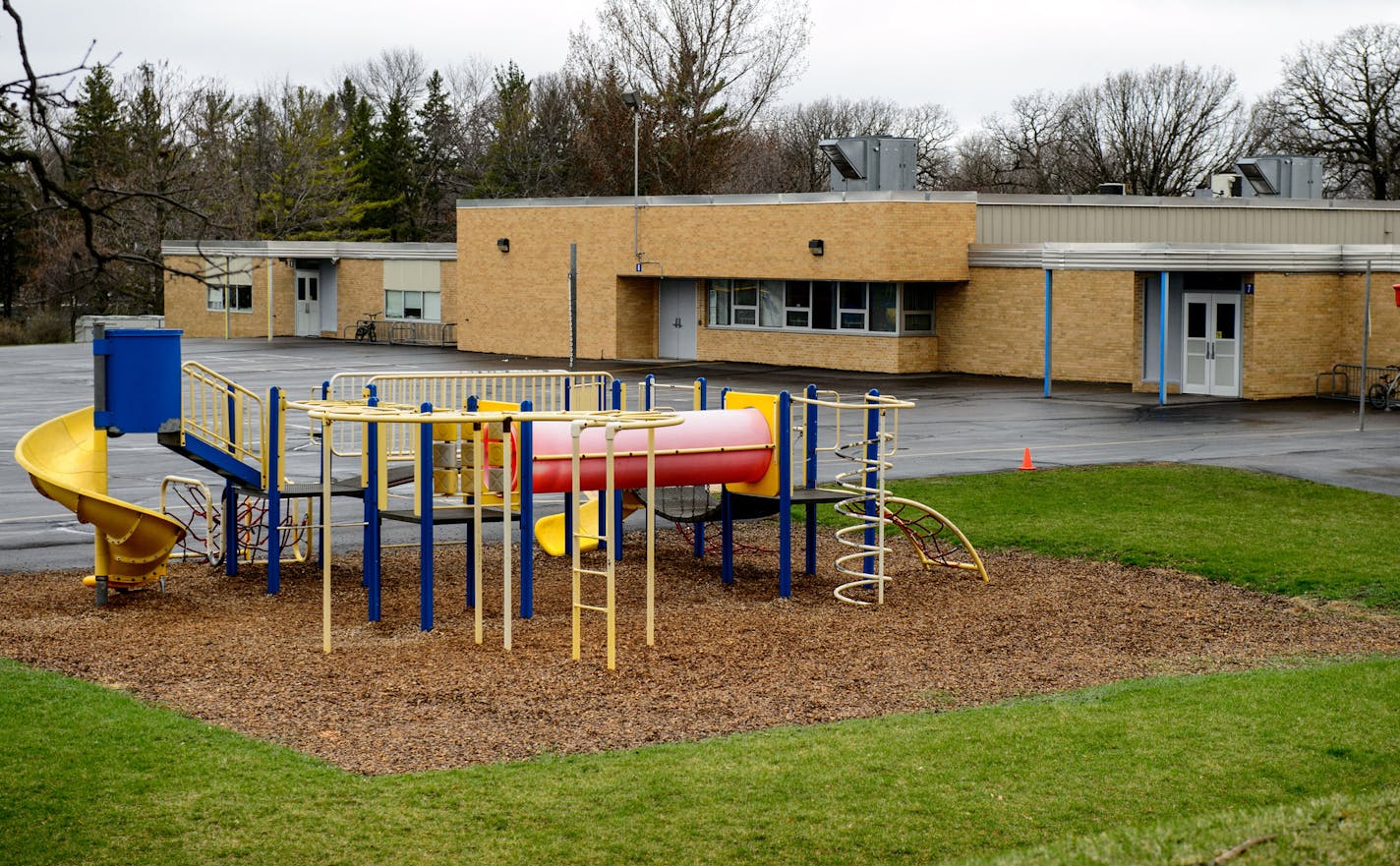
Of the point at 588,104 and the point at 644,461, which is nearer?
the point at 644,461

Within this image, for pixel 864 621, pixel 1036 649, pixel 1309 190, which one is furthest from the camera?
pixel 1309 190

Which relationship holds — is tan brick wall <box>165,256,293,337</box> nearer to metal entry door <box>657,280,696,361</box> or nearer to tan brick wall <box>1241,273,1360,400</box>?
metal entry door <box>657,280,696,361</box>

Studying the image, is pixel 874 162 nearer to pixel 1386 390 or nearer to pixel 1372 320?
pixel 1372 320

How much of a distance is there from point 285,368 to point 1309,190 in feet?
100

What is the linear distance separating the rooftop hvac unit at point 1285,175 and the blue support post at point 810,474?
3758 centimetres

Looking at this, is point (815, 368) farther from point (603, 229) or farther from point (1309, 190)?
point (1309, 190)

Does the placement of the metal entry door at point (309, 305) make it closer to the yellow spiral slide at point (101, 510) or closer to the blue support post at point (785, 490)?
the yellow spiral slide at point (101, 510)

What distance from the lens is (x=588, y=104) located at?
70688 millimetres

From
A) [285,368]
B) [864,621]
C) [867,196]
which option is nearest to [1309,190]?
[867,196]

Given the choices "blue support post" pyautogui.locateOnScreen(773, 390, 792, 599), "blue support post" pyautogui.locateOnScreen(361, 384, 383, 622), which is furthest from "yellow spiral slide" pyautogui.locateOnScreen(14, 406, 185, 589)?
"blue support post" pyautogui.locateOnScreen(773, 390, 792, 599)

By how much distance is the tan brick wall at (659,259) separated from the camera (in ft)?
128

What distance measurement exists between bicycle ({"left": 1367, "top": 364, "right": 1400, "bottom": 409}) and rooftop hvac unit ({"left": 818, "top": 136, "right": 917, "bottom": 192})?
48.0 ft

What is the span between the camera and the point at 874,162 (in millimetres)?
42781

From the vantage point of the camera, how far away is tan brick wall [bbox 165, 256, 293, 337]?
6041 cm
